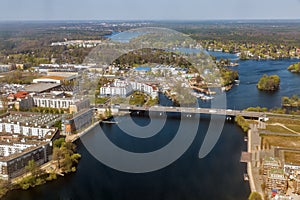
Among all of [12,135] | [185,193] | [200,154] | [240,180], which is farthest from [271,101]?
[12,135]

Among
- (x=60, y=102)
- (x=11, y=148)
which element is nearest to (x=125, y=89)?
(x=60, y=102)

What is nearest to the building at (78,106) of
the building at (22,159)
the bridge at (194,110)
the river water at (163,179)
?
the bridge at (194,110)

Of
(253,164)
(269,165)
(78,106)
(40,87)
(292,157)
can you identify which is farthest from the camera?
(40,87)

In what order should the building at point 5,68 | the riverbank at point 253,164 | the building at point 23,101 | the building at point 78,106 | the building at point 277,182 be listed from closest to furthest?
the building at point 277,182 → the riverbank at point 253,164 → the building at point 78,106 → the building at point 23,101 → the building at point 5,68

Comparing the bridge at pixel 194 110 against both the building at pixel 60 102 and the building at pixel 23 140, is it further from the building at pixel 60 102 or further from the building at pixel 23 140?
the building at pixel 23 140

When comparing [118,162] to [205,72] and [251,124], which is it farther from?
[205,72]

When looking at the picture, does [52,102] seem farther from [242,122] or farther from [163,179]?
[163,179]
